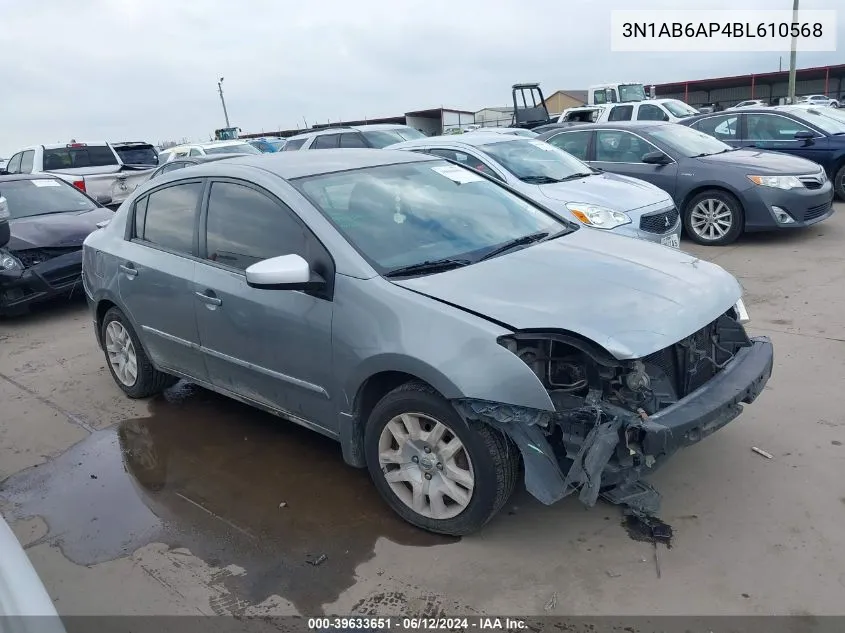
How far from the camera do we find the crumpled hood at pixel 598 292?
9.23ft

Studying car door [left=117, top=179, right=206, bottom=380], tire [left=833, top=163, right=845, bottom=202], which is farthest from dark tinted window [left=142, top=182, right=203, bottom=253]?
tire [left=833, top=163, right=845, bottom=202]

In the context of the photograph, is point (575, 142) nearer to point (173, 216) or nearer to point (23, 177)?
point (173, 216)

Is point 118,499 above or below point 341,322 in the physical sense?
below

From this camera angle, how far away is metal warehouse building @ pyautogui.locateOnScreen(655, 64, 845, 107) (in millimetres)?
39812

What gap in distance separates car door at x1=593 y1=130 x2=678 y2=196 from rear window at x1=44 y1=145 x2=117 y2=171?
389 inches

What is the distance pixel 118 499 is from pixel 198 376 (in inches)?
34.0

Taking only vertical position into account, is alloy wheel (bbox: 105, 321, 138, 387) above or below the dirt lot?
above

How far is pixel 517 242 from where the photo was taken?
3744 mm

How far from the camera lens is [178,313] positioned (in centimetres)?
420

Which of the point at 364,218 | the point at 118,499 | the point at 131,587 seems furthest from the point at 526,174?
the point at 131,587

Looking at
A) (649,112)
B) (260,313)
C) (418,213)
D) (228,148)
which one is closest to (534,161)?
(418,213)

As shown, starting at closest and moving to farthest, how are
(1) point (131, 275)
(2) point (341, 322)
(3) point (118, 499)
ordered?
1. (2) point (341, 322)
2. (3) point (118, 499)
3. (1) point (131, 275)

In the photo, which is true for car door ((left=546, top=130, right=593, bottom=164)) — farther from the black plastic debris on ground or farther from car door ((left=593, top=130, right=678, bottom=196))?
the black plastic debris on ground

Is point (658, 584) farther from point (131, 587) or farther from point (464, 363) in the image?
point (131, 587)
